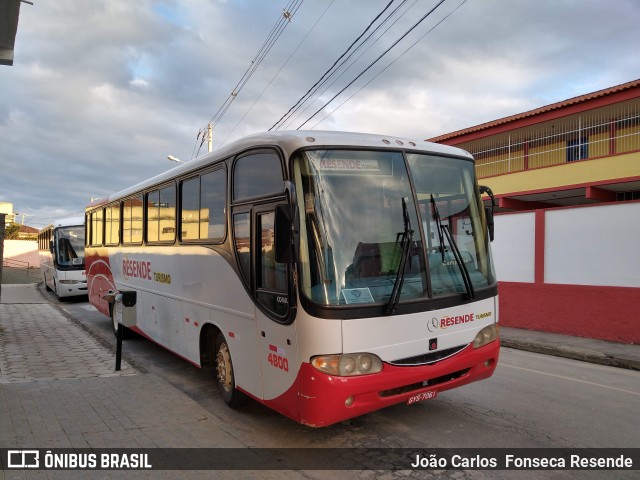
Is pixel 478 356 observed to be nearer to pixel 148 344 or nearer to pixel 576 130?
pixel 148 344

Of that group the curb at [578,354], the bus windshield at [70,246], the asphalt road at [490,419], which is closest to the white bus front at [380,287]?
the asphalt road at [490,419]

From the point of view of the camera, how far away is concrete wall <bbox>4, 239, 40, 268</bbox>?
48.7 meters

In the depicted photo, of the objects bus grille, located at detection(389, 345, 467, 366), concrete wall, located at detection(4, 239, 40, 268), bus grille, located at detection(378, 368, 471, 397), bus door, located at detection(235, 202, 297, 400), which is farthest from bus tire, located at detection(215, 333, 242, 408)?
concrete wall, located at detection(4, 239, 40, 268)

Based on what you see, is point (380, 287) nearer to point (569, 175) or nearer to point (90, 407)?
point (90, 407)

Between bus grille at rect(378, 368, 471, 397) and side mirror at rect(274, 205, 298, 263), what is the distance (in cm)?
139

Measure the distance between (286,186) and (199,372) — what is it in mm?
4313

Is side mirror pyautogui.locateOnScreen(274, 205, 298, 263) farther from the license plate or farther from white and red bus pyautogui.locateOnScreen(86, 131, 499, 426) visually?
the license plate

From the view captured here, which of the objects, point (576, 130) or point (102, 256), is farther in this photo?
point (576, 130)

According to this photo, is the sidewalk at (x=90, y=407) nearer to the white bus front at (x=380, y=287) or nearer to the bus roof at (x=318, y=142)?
the white bus front at (x=380, y=287)

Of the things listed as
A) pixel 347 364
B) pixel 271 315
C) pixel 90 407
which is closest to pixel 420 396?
pixel 347 364

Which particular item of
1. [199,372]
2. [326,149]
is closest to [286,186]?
[326,149]

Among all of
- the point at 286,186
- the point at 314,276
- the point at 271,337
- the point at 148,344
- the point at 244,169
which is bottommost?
the point at 148,344

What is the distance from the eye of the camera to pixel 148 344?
9.47 meters

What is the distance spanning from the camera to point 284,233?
378 cm
